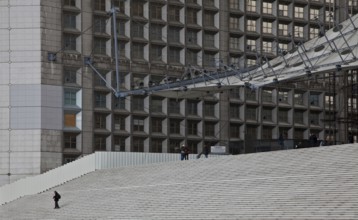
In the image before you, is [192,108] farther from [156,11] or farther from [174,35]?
[156,11]

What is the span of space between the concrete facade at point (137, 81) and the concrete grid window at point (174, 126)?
0.12m

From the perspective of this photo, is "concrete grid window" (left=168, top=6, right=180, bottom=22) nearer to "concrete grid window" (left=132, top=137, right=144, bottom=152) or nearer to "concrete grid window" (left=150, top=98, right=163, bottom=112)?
"concrete grid window" (left=150, top=98, right=163, bottom=112)

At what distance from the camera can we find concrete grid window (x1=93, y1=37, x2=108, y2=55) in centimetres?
9162

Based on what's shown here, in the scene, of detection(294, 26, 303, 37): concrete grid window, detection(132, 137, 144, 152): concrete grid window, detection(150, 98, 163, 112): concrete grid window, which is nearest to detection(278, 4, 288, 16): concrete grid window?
detection(294, 26, 303, 37): concrete grid window

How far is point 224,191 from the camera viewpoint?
177 ft

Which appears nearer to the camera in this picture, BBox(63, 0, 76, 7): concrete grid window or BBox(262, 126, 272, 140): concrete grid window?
BBox(63, 0, 76, 7): concrete grid window

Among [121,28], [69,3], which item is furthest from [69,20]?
[121,28]

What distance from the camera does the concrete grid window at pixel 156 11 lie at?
94.4 metres

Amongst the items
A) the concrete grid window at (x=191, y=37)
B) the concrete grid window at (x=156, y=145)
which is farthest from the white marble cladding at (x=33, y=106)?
the concrete grid window at (x=191, y=37)

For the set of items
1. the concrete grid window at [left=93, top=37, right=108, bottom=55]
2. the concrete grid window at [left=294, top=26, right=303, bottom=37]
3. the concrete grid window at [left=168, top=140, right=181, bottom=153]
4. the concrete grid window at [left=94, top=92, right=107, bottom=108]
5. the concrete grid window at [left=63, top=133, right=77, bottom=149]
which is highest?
the concrete grid window at [left=294, top=26, right=303, bottom=37]

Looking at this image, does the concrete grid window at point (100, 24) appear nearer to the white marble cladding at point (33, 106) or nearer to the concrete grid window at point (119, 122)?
the white marble cladding at point (33, 106)

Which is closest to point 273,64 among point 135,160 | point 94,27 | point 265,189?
point 135,160

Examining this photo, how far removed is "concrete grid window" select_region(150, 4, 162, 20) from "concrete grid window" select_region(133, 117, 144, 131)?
35.2ft

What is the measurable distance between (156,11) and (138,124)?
39.3 ft
